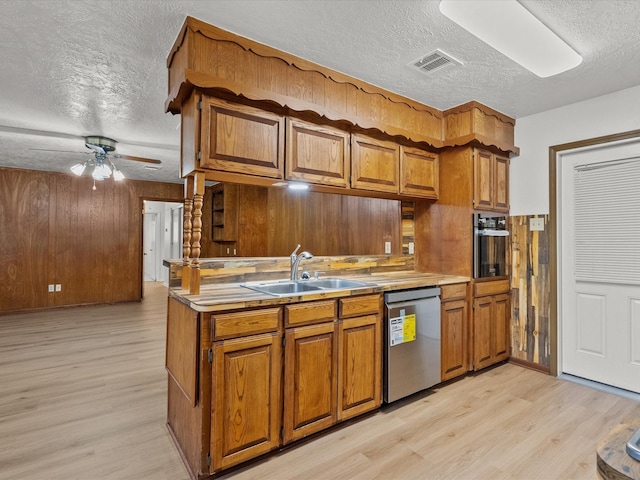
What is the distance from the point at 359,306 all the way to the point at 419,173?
4.94ft

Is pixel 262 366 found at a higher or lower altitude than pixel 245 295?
lower

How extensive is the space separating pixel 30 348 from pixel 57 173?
3377mm

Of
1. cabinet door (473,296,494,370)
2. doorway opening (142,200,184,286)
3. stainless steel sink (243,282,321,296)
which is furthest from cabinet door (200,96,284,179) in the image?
doorway opening (142,200,184,286)

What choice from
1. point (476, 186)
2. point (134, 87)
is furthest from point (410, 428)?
point (134, 87)

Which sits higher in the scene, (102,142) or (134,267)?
(102,142)

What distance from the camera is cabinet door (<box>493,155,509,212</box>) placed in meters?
3.34

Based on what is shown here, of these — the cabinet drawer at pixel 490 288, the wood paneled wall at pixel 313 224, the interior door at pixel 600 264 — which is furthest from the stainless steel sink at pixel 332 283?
the interior door at pixel 600 264

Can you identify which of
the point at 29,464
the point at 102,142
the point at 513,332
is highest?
the point at 102,142

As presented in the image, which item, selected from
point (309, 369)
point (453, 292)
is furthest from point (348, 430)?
point (453, 292)

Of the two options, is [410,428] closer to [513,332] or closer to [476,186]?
[513,332]

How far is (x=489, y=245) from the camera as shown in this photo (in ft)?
10.7

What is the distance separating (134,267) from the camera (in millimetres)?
6699

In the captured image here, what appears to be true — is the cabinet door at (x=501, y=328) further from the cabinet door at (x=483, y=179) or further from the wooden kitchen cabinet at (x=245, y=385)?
the wooden kitchen cabinet at (x=245, y=385)

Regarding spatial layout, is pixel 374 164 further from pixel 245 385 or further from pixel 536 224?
pixel 245 385
